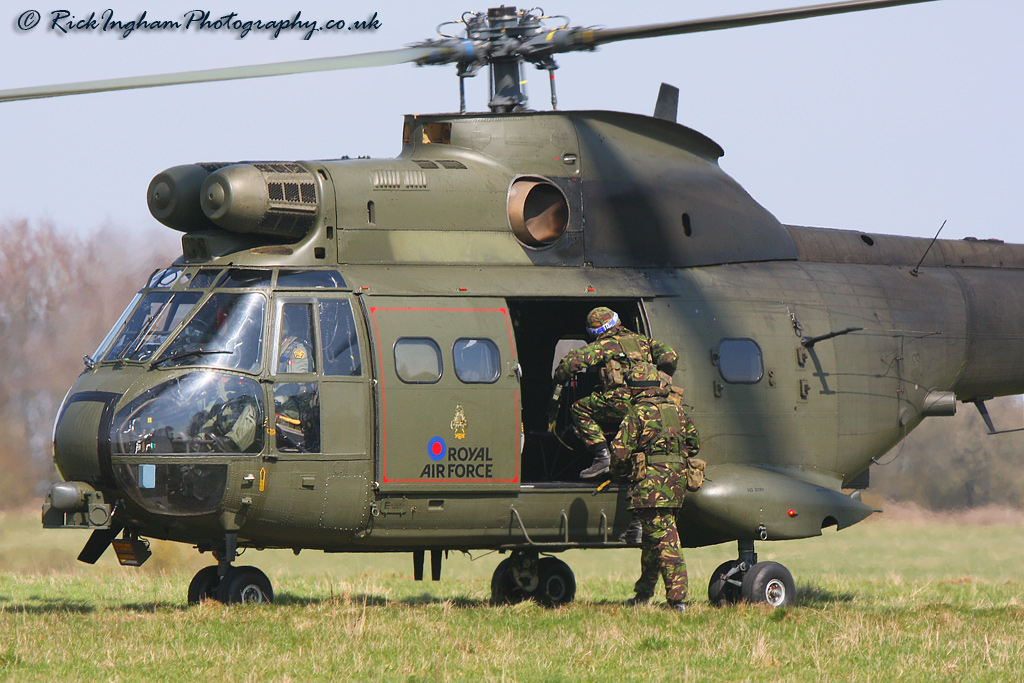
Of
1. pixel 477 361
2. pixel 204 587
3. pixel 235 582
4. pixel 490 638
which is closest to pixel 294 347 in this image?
pixel 477 361

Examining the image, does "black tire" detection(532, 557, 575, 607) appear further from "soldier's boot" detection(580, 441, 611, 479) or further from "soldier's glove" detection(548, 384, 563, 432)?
"soldier's glove" detection(548, 384, 563, 432)

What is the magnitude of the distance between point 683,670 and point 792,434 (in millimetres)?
4249

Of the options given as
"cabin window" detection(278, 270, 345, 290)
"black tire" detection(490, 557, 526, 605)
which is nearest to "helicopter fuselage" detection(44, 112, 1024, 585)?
"cabin window" detection(278, 270, 345, 290)

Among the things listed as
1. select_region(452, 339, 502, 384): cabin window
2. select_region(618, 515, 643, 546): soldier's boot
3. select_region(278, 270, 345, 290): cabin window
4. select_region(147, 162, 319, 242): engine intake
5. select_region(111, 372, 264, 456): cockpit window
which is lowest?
select_region(618, 515, 643, 546): soldier's boot

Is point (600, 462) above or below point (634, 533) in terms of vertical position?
above

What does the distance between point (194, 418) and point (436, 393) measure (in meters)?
1.88

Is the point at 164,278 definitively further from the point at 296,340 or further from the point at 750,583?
the point at 750,583

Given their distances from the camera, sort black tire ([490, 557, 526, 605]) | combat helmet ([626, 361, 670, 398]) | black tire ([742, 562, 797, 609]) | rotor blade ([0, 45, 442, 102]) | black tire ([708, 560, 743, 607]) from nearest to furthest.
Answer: rotor blade ([0, 45, 442, 102]), combat helmet ([626, 361, 670, 398]), black tire ([742, 562, 797, 609]), black tire ([708, 560, 743, 607]), black tire ([490, 557, 526, 605])

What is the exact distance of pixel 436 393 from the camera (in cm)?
1061

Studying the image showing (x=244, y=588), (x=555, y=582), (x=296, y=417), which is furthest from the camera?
(x=555, y=582)

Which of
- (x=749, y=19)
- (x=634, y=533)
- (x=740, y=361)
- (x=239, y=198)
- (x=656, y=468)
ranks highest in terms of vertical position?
(x=749, y=19)

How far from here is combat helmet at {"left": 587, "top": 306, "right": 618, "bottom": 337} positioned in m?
11.1

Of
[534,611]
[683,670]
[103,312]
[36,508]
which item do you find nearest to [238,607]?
[534,611]

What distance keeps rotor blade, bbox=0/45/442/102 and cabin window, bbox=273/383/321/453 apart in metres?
2.38
